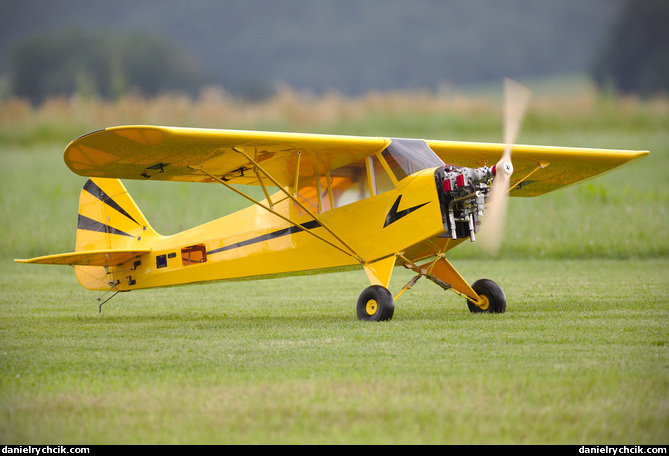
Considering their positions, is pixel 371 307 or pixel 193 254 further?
pixel 193 254

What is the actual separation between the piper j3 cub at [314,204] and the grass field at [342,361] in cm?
64

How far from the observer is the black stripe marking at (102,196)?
39.1 feet

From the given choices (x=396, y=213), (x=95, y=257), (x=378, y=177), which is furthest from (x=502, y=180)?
(x=95, y=257)

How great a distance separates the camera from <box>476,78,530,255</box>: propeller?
8.76m

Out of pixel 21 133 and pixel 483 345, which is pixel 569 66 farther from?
pixel 483 345

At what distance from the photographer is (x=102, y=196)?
11.9m

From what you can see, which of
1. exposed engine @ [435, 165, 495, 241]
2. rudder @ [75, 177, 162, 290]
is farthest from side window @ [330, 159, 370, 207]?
rudder @ [75, 177, 162, 290]

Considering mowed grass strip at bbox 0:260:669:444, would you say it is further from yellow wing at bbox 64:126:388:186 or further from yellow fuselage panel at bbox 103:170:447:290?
yellow wing at bbox 64:126:388:186

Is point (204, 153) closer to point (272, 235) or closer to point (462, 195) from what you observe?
point (272, 235)

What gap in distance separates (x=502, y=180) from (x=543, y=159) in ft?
8.36

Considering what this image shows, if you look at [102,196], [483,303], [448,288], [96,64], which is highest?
[96,64]

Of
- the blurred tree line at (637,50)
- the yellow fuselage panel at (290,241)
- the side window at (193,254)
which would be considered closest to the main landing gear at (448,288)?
the yellow fuselage panel at (290,241)

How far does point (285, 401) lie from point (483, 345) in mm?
2563

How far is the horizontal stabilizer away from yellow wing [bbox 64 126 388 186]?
147 cm
